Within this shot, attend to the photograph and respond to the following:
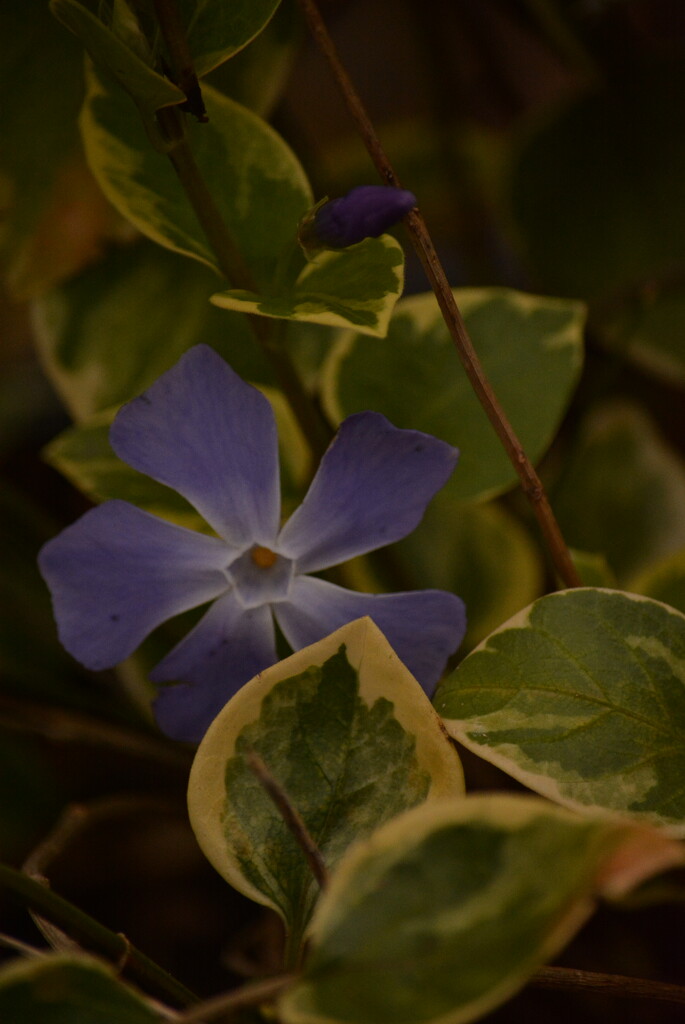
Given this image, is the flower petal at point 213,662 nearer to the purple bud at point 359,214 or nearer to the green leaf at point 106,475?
the green leaf at point 106,475

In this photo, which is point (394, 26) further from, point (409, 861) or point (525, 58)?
point (409, 861)

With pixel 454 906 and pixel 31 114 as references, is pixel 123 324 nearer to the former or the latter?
pixel 31 114

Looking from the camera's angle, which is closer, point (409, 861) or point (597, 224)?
point (409, 861)

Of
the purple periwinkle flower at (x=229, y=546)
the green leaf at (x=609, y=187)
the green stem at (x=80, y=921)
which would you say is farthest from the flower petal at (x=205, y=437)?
the green leaf at (x=609, y=187)

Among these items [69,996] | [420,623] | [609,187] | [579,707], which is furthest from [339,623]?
[609,187]

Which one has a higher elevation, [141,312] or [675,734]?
[141,312]

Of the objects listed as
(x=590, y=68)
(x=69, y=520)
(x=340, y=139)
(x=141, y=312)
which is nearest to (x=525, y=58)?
(x=340, y=139)
